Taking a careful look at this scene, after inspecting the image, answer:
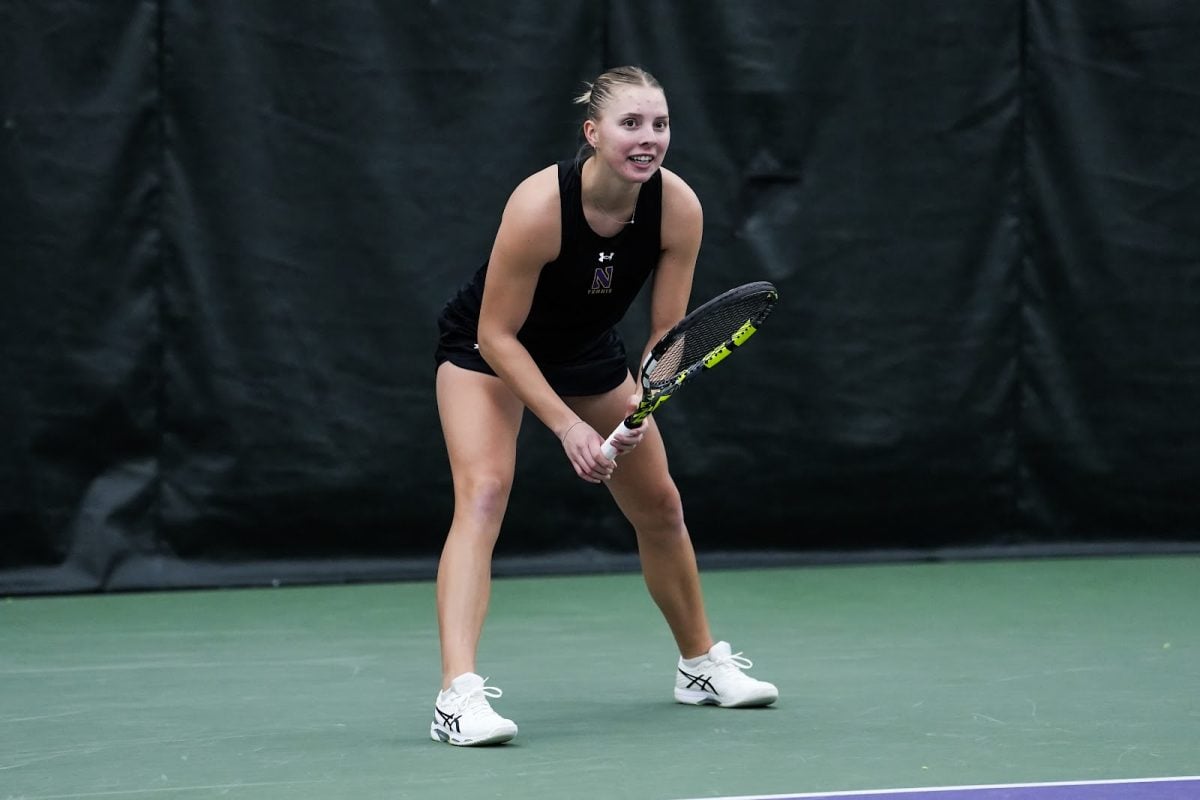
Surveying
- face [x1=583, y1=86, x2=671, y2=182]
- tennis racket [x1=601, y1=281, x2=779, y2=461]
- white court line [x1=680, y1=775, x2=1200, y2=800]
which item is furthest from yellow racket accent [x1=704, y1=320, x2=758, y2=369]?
white court line [x1=680, y1=775, x2=1200, y2=800]

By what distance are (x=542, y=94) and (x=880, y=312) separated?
1.38 m

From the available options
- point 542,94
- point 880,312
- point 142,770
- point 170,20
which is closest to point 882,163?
point 880,312

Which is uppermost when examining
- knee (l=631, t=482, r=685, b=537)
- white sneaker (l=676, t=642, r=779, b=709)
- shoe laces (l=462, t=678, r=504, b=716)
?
knee (l=631, t=482, r=685, b=537)

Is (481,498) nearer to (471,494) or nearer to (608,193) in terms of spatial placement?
(471,494)

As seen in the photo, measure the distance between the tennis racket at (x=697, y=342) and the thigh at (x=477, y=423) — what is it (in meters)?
0.27

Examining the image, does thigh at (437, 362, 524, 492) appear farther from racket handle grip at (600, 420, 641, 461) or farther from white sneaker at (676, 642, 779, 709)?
white sneaker at (676, 642, 779, 709)

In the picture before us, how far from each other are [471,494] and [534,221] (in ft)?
1.88

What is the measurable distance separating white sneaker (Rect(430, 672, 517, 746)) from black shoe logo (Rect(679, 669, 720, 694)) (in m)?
0.58

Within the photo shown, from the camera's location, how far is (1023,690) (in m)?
4.26

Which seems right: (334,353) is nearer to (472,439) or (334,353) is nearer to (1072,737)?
(472,439)

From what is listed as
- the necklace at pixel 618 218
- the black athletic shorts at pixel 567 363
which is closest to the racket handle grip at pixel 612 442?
the black athletic shorts at pixel 567 363

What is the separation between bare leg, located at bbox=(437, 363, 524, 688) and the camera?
3715 millimetres

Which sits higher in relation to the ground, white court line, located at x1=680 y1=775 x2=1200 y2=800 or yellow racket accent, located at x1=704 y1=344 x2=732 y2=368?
yellow racket accent, located at x1=704 y1=344 x2=732 y2=368

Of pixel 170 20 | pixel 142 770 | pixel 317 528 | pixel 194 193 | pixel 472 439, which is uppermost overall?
pixel 170 20
